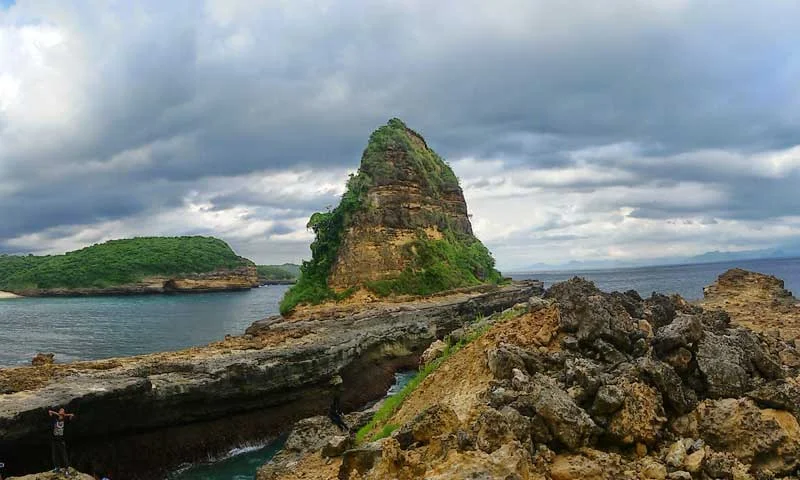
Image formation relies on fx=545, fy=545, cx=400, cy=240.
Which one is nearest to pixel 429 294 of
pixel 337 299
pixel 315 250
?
pixel 337 299

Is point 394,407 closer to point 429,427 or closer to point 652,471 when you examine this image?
point 429,427

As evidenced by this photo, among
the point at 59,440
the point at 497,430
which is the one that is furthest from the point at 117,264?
the point at 497,430

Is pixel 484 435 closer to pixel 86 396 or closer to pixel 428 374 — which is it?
pixel 428 374

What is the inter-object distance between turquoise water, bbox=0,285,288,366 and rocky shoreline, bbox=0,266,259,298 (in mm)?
33281

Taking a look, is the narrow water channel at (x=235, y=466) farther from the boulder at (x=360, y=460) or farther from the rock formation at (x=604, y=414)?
the boulder at (x=360, y=460)

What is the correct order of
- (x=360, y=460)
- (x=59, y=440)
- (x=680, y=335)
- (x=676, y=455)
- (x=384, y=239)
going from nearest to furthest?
(x=676, y=455), (x=360, y=460), (x=680, y=335), (x=59, y=440), (x=384, y=239)

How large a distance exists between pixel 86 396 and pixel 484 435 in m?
12.9

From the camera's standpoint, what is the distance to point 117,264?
121m

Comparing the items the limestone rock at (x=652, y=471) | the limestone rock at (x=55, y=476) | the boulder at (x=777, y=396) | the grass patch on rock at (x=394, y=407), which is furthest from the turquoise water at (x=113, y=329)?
the boulder at (x=777, y=396)

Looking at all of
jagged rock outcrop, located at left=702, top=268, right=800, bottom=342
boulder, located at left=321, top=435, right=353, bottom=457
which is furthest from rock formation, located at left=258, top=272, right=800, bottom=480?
jagged rock outcrop, located at left=702, top=268, right=800, bottom=342

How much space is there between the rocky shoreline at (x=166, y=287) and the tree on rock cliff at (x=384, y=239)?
77.7 m

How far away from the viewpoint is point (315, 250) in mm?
52969

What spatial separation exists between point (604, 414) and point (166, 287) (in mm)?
124288

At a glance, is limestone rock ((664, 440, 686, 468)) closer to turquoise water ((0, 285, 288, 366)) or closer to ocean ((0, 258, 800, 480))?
ocean ((0, 258, 800, 480))
